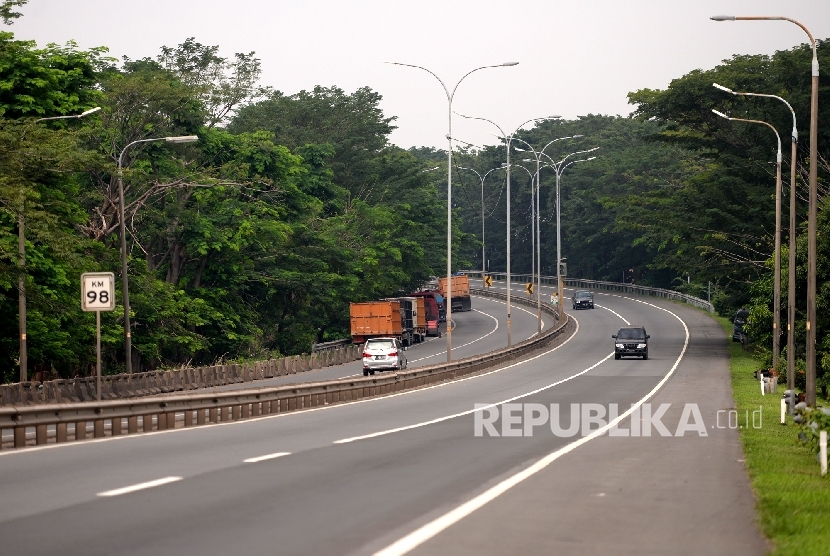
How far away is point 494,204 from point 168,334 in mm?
120530

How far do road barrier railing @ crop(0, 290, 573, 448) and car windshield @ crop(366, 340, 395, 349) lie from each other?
8.64 metres

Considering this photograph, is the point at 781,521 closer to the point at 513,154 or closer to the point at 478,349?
the point at 478,349

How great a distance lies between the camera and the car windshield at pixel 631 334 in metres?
68.2

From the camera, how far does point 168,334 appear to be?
58469mm

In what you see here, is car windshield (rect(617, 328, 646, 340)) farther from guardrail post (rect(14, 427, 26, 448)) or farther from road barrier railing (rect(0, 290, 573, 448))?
guardrail post (rect(14, 427, 26, 448))

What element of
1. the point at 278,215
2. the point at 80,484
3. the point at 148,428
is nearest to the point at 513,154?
the point at 278,215

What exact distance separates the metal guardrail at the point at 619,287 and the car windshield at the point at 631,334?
4016 centimetres

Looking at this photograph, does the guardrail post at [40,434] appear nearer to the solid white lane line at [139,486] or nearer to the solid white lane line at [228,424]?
the solid white lane line at [228,424]

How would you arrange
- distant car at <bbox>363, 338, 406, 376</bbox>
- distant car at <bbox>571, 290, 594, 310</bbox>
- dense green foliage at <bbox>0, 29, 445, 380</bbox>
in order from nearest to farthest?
dense green foliage at <bbox>0, 29, 445, 380</bbox> < distant car at <bbox>363, 338, 406, 376</bbox> < distant car at <bbox>571, 290, 594, 310</bbox>

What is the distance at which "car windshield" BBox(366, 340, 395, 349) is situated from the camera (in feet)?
194

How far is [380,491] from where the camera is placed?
1443 cm

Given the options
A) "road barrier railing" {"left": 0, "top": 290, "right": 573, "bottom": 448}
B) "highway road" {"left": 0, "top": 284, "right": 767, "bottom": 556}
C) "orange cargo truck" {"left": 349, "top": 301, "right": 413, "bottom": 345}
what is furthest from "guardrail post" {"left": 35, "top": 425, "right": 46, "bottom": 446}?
"orange cargo truck" {"left": 349, "top": 301, "right": 413, "bottom": 345}

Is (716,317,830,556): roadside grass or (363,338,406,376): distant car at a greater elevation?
(716,317,830,556): roadside grass

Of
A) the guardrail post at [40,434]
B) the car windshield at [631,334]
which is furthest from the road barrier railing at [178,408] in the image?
the car windshield at [631,334]
